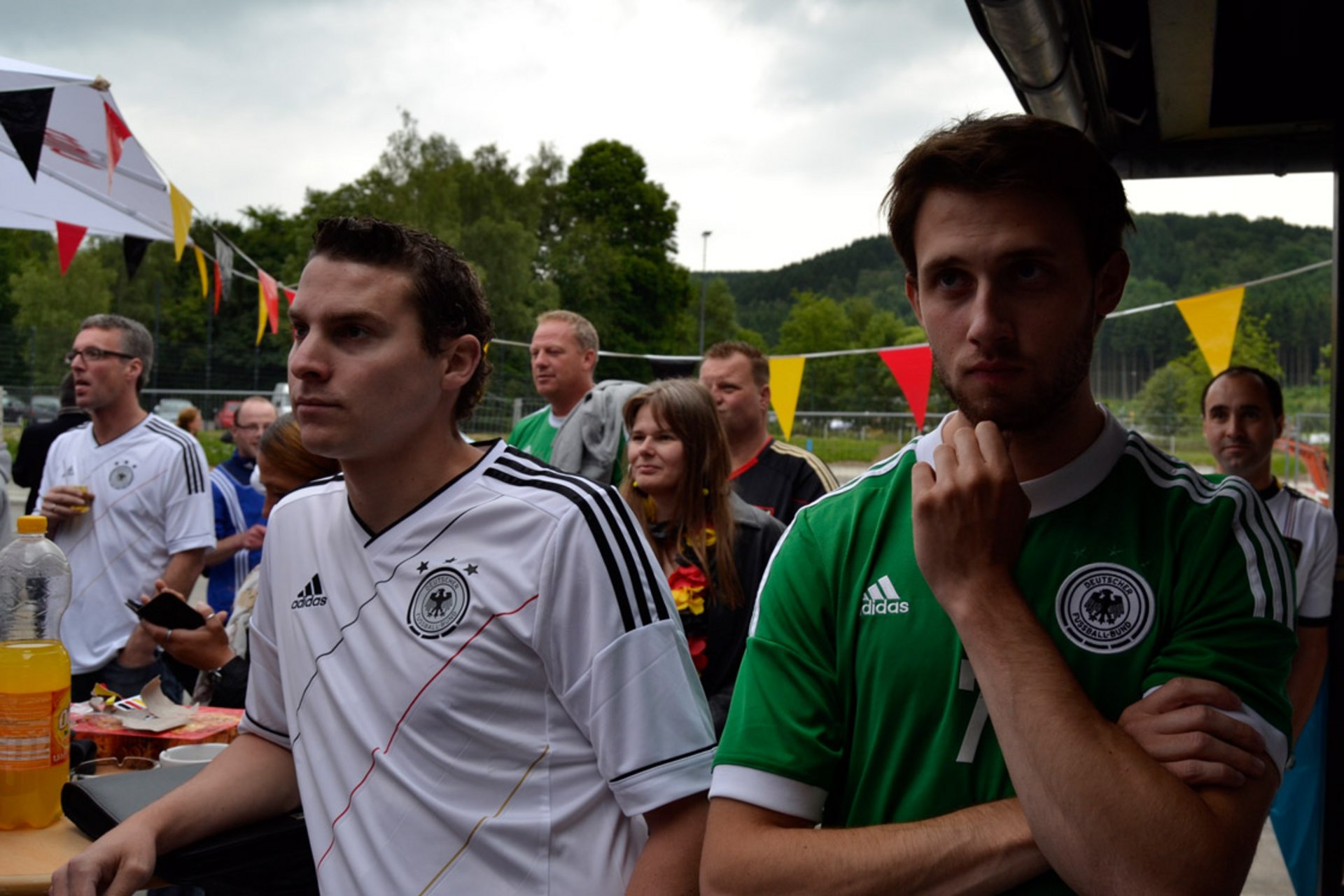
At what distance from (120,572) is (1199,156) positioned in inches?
195

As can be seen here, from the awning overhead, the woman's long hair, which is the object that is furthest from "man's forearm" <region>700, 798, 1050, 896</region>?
the woman's long hair

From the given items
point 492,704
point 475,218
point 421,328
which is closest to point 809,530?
point 492,704

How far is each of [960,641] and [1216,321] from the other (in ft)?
22.5

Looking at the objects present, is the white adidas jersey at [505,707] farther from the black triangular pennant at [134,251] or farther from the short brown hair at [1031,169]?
the black triangular pennant at [134,251]

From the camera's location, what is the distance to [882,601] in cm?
143

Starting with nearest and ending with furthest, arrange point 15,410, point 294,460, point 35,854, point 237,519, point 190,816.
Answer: point 190,816 → point 35,854 → point 294,460 → point 237,519 → point 15,410

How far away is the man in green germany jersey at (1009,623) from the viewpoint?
120cm

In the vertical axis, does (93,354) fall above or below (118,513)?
above

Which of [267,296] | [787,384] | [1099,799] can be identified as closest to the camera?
[1099,799]

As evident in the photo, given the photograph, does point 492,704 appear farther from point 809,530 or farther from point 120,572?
point 120,572

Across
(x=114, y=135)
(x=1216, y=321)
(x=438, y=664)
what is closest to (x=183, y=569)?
(x=114, y=135)

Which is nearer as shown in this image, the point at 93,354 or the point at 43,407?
the point at 93,354

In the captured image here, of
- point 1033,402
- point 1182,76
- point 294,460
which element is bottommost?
point 294,460

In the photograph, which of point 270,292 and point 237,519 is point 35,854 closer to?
point 237,519
